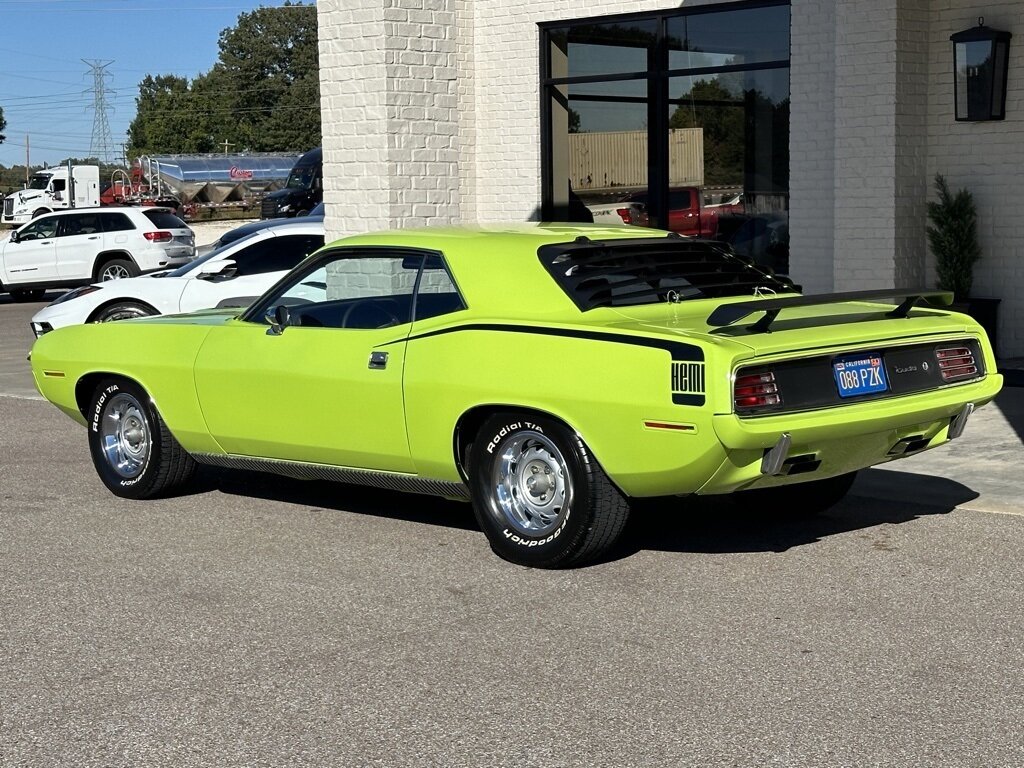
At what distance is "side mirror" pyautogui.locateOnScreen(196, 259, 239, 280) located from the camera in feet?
47.9

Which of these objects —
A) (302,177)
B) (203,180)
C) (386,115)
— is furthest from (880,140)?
(203,180)

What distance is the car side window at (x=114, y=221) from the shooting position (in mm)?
25078

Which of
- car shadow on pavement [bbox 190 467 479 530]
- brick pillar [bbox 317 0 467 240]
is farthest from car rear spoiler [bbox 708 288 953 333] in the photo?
brick pillar [bbox 317 0 467 240]

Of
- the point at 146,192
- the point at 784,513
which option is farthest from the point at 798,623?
the point at 146,192

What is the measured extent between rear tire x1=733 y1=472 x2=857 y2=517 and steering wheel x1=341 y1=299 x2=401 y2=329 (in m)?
2.00

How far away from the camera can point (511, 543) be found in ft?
21.5

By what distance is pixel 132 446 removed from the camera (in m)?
8.32

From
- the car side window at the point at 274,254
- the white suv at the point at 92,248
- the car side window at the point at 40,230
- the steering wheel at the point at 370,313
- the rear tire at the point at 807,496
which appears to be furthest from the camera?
the car side window at the point at 40,230

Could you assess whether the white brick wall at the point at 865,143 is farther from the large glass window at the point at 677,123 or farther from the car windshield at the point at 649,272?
the car windshield at the point at 649,272

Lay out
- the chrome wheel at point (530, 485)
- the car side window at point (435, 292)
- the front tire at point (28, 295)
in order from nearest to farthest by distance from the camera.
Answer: the chrome wheel at point (530, 485), the car side window at point (435, 292), the front tire at point (28, 295)

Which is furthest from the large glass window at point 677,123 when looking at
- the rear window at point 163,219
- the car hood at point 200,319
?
the rear window at point 163,219

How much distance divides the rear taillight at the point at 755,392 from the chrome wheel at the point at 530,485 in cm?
89

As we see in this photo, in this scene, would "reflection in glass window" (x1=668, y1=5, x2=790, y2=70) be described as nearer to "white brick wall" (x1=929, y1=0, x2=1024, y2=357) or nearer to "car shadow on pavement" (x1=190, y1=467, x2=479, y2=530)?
"white brick wall" (x1=929, y1=0, x2=1024, y2=357)

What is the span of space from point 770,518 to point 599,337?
6.00 feet
